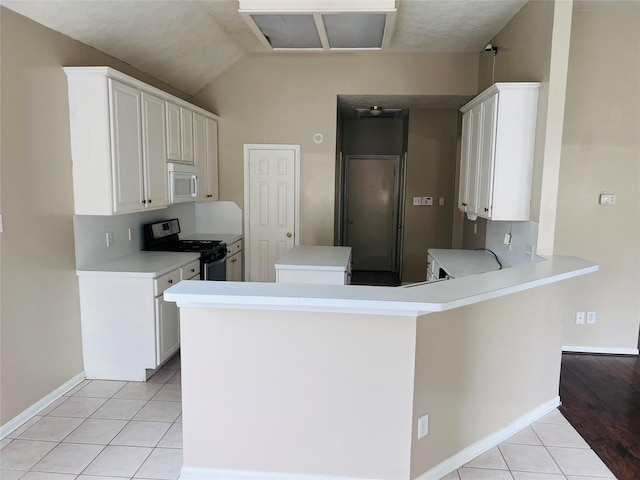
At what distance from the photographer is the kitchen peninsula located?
1.94 meters

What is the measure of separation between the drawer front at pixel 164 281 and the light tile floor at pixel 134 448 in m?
0.75

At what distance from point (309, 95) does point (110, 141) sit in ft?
8.50

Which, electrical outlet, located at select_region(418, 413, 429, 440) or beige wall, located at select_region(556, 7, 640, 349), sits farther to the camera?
beige wall, located at select_region(556, 7, 640, 349)

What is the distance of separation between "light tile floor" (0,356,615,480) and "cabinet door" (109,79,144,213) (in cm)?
137

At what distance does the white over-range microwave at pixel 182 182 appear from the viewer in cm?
388

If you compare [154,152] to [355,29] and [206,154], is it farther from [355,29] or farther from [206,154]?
[355,29]

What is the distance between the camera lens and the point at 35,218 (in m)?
2.70

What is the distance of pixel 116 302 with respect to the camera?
10.3 ft

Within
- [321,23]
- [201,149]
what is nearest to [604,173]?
[321,23]

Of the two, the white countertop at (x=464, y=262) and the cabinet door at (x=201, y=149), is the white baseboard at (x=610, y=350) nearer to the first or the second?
the white countertop at (x=464, y=262)

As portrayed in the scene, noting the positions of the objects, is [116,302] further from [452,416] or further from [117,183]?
[452,416]

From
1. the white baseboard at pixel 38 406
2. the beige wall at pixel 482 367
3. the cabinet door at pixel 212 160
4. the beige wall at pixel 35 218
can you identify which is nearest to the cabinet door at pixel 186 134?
the cabinet door at pixel 212 160

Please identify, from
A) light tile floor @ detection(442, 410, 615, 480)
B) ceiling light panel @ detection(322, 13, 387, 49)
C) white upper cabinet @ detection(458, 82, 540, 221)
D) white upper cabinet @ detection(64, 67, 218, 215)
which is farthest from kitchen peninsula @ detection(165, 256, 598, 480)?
ceiling light panel @ detection(322, 13, 387, 49)

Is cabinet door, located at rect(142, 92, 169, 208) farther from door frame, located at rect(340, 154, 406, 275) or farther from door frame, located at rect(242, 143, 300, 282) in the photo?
door frame, located at rect(340, 154, 406, 275)
